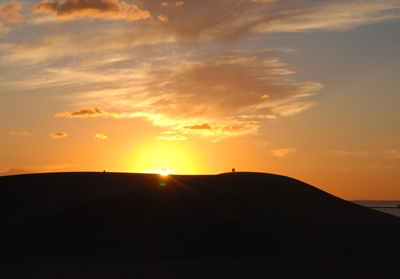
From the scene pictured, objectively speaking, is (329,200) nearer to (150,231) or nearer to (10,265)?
(150,231)

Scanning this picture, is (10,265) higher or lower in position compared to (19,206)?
lower

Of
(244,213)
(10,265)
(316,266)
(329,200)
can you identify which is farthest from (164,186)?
(316,266)

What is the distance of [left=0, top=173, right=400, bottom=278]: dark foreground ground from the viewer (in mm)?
22203

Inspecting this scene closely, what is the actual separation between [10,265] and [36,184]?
45.1 ft

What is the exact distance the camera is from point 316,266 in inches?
875

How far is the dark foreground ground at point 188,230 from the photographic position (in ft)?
72.8

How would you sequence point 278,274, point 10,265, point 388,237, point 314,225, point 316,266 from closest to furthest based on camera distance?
point 278,274 → point 316,266 → point 10,265 → point 388,237 → point 314,225

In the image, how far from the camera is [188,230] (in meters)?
27.7

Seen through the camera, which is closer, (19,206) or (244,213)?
(244,213)

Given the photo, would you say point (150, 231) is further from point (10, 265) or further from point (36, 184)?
point (36, 184)

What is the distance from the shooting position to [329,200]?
35.7 metres

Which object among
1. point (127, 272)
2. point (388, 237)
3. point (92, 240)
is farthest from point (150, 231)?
point (388, 237)

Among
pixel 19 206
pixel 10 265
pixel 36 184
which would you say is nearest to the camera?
pixel 10 265

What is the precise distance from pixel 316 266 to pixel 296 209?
382 inches
